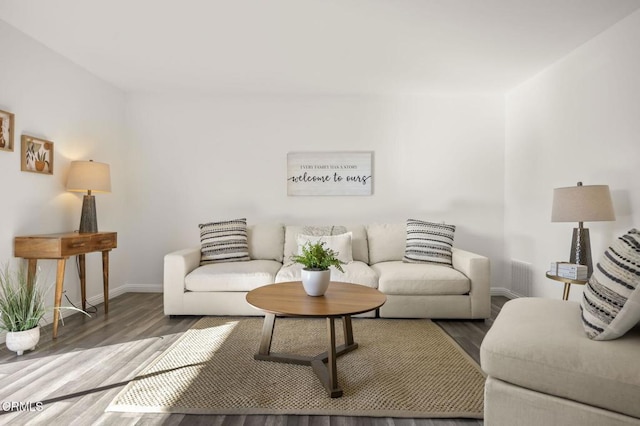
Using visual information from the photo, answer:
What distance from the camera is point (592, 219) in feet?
8.61

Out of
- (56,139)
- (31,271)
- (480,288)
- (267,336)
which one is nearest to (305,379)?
(267,336)

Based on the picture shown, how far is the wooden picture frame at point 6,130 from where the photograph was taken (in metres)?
2.84

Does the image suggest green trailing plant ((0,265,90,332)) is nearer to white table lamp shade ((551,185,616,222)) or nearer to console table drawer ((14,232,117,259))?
console table drawer ((14,232,117,259))

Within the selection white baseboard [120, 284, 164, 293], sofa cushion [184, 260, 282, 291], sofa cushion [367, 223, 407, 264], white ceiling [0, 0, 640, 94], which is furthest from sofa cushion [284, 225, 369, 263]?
white baseboard [120, 284, 164, 293]

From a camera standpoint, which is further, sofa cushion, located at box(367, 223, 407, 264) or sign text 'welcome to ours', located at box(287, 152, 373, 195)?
sign text 'welcome to ours', located at box(287, 152, 373, 195)

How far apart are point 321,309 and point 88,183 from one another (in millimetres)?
2632

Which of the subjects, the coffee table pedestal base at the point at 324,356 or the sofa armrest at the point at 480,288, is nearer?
the coffee table pedestal base at the point at 324,356

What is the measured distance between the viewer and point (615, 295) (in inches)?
58.6

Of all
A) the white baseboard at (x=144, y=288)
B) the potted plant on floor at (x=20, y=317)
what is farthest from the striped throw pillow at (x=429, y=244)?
the potted plant on floor at (x=20, y=317)

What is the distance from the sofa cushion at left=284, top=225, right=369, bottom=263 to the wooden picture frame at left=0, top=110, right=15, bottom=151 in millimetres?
2554

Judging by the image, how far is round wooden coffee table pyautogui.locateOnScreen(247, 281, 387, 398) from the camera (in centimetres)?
211

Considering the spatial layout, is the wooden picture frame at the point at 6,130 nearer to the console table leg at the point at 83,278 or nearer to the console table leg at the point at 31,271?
the console table leg at the point at 31,271

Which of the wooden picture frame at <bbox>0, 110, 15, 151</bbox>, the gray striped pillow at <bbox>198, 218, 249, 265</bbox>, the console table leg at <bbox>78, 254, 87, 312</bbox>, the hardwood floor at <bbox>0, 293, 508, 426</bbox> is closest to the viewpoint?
the hardwood floor at <bbox>0, 293, 508, 426</bbox>

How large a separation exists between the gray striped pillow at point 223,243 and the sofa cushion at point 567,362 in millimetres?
2797
